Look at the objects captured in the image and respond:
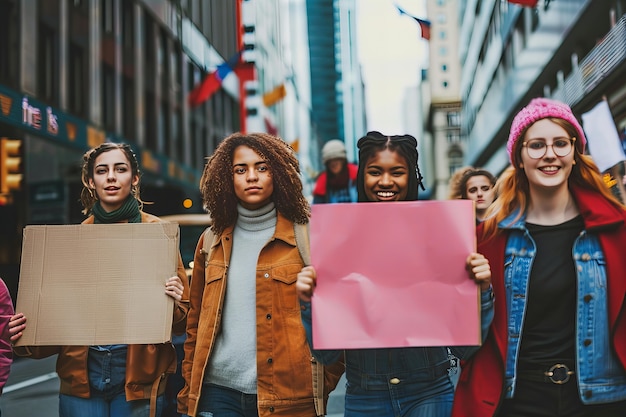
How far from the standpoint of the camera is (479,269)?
296cm

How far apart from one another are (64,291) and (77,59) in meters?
19.3

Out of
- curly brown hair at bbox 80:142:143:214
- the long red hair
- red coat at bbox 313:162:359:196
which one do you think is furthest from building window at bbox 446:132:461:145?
the long red hair

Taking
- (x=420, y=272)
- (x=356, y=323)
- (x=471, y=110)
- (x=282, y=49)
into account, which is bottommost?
(x=356, y=323)

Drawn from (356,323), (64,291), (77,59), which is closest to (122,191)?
(64,291)

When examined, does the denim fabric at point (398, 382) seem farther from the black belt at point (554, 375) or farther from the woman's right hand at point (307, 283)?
the black belt at point (554, 375)

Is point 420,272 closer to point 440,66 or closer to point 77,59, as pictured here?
point 77,59

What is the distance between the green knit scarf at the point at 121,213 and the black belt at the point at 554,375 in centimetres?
208

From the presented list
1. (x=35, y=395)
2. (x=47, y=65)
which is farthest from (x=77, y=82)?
(x=35, y=395)

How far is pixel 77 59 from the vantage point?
21.7 meters

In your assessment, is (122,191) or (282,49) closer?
(122,191)

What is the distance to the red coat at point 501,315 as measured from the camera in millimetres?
2908

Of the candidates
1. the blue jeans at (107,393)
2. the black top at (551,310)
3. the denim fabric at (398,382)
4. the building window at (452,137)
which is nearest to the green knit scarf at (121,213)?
the blue jeans at (107,393)

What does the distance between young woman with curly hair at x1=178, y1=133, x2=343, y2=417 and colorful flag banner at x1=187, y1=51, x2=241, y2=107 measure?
2342 cm

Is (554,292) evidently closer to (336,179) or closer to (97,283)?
(97,283)
